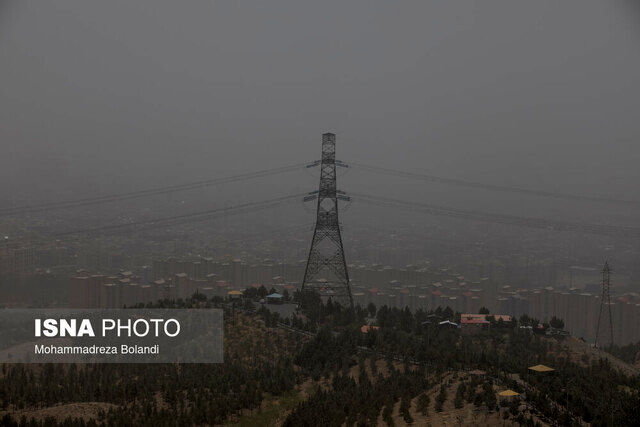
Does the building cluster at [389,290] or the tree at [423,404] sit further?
the building cluster at [389,290]

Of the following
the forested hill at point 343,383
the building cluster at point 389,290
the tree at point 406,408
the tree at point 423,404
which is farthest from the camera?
the building cluster at point 389,290

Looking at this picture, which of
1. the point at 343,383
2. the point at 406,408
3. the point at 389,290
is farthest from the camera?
the point at 389,290

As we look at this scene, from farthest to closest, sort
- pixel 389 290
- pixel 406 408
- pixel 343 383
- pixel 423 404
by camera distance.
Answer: pixel 389 290
pixel 343 383
pixel 423 404
pixel 406 408

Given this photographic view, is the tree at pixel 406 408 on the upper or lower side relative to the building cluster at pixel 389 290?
upper

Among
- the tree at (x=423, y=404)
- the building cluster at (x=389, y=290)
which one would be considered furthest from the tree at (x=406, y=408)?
the building cluster at (x=389, y=290)

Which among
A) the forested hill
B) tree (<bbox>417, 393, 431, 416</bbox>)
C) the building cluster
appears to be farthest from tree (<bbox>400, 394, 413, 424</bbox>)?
the building cluster

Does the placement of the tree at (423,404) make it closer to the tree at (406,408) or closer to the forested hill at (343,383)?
the forested hill at (343,383)

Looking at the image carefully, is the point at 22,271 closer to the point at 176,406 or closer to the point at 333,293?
the point at 333,293

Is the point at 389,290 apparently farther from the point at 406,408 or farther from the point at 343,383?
the point at 406,408

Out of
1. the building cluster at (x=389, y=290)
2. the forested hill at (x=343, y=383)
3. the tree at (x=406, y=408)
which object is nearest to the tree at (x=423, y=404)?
the forested hill at (x=343, y=383)

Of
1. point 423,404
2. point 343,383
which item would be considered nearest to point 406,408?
point 423,404

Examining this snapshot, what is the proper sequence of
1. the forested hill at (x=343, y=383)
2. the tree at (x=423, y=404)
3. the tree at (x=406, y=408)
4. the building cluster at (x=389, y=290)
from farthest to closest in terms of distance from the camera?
1. the building cluster at (x=389, y=290)
2. the tree at (x=423, y=404)
3. the forested hill at (x=343, y=383)
4. the tree at (x=406, y=408)
